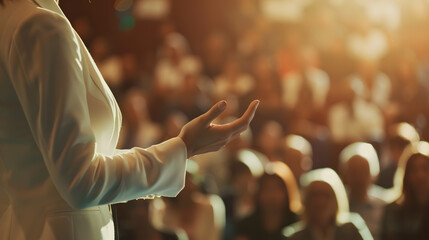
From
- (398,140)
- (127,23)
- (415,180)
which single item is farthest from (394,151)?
(127,23)

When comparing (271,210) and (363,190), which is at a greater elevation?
(363,190)

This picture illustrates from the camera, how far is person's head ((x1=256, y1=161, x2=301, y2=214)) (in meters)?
4.60

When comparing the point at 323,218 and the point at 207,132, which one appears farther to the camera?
the point at 323,218

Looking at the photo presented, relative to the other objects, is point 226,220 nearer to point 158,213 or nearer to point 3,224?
point 158,213

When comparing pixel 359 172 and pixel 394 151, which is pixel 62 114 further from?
pixel 394 151

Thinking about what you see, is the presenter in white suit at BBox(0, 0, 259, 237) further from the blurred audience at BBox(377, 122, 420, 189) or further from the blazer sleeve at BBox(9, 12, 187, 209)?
the blurred audience at BBox(377, 122, 420, 189)

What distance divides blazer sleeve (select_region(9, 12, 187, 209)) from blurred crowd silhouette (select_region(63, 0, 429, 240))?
2.69 metres

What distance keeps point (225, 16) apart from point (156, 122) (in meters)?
3.88

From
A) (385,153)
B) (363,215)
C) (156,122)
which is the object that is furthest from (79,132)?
(156,122)

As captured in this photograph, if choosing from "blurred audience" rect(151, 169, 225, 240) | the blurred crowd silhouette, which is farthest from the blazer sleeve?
"blurred audience" rect(151, 169, 225, 240)

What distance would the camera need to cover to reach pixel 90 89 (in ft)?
4.68

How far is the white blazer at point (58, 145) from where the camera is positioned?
1.31 metres

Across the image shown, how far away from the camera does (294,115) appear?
6.93m

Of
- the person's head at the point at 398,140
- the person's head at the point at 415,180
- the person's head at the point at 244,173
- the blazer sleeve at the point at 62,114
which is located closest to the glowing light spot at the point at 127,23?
the person's head at the point at 244,173
